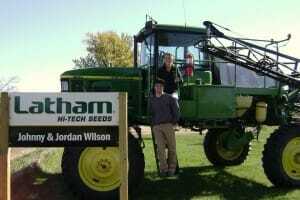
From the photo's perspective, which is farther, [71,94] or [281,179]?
[281,179]

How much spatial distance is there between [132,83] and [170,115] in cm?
150

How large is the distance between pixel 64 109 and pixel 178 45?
17.1ft

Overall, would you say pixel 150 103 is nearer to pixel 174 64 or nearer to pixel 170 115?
pixel 170 115

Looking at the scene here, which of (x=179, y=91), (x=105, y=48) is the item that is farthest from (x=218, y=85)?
(x=105, y=48)

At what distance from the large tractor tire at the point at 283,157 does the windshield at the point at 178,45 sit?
6.79 feet

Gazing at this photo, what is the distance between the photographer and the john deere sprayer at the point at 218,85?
11.2 m

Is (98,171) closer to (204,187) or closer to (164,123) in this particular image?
(164,123)

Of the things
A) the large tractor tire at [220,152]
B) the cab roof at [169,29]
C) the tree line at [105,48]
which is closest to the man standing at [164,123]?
the cab roof at [169,29]

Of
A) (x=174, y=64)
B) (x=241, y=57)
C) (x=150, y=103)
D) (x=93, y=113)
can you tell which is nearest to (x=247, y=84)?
(x=241, y=57)

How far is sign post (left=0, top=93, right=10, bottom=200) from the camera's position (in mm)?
6590

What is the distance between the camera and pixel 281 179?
1102 centimetres

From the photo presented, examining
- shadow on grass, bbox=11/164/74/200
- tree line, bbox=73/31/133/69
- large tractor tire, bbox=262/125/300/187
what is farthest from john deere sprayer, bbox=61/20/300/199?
tree line, bbox=73/31/133/69

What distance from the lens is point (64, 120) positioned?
22.2 ft

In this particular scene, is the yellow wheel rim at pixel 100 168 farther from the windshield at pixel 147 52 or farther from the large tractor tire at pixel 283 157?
the large tractor tire at pixel 283 157
